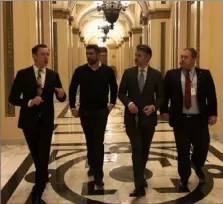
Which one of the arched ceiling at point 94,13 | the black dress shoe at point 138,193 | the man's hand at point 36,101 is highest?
the arched ceiling at point 94,13

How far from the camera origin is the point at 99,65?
13.2 ft

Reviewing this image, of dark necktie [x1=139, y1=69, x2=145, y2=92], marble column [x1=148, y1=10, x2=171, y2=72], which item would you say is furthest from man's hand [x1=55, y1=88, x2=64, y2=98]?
marble column [x1=148, y1=10, x2=171, y2=72]

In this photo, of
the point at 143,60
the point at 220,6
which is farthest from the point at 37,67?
the point at 220,6

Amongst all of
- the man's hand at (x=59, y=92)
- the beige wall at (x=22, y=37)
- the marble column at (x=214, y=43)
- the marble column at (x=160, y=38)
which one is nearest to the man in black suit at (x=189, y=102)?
the man's hand at (x=59, y=92)

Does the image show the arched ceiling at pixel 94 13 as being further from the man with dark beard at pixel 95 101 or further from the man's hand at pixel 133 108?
the man's hand at pixel 133 108

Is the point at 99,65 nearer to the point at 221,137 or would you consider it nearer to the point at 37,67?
the point at 37,67

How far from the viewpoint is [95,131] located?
3.98 m

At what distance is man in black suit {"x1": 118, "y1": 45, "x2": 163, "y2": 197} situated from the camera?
A: 12.2ft

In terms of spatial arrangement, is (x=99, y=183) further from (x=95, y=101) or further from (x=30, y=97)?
(x=30, y=97)

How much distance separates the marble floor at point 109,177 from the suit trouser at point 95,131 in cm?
25

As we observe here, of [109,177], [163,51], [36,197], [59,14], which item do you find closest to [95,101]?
[109,177]

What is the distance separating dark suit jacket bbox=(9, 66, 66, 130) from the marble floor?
778mm

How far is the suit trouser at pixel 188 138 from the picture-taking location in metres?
3.84

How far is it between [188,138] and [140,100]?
66 cm
